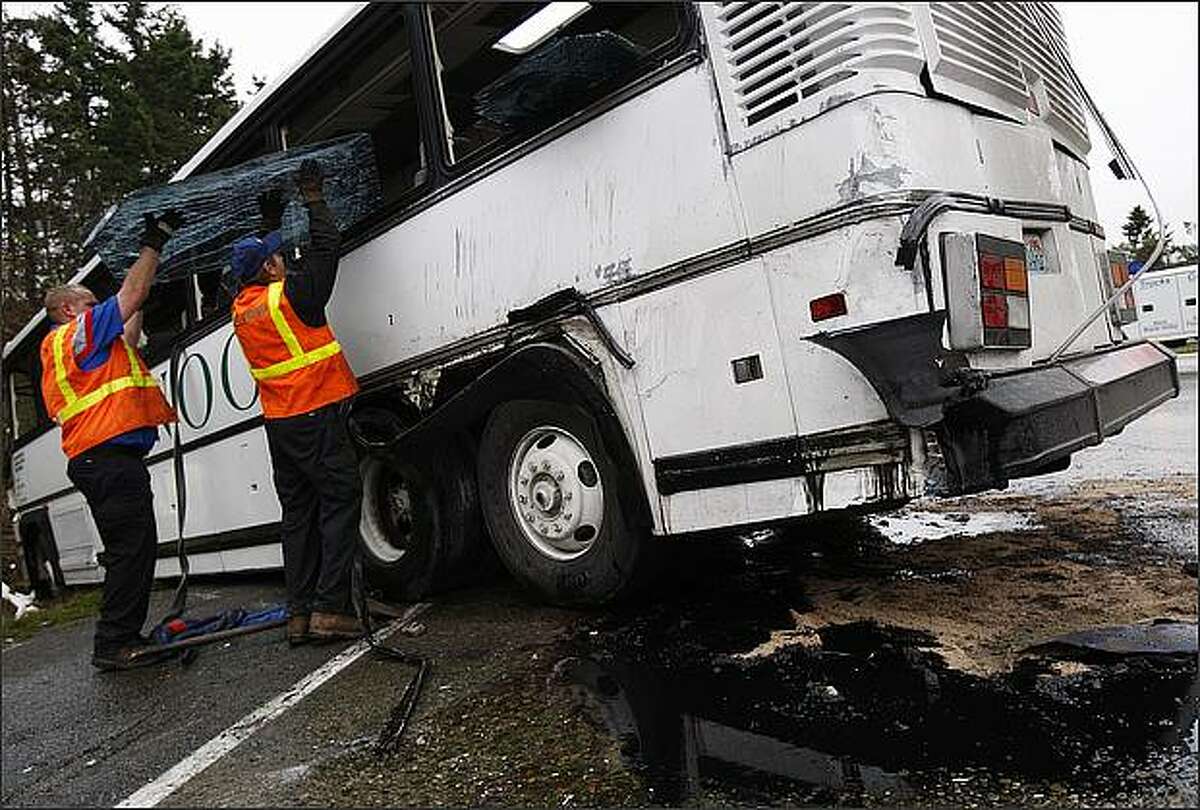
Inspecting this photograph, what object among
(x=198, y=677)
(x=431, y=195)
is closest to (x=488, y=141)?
(x=431, y=195)

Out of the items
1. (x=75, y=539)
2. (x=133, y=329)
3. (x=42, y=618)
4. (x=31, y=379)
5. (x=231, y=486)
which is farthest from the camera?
(x=31, y=379)

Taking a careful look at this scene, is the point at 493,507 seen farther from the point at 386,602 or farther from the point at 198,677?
the point at 198,677

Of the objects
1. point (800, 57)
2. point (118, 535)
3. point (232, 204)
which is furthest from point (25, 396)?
point (800, 57)

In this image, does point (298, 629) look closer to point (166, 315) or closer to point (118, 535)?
point (118, 535)

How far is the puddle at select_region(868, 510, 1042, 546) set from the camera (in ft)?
15.4

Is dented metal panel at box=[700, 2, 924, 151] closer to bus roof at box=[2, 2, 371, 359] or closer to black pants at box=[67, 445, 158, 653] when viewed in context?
bus roof at box=[2, 2, 371, 359]

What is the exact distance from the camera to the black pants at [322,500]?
409 cm

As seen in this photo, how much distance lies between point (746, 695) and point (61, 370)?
351cm

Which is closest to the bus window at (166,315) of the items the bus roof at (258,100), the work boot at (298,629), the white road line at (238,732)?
the bus roof at (258,100)

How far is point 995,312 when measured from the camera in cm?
275

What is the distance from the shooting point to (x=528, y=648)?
11.5 ft

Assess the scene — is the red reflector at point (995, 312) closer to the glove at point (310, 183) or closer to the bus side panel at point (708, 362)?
the bus side panel at point (708, 362)

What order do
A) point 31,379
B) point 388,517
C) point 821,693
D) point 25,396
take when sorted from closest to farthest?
point 821,693 < point 388,517 < point 31,379 < point 25,396

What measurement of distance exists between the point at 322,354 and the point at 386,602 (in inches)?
53.4
